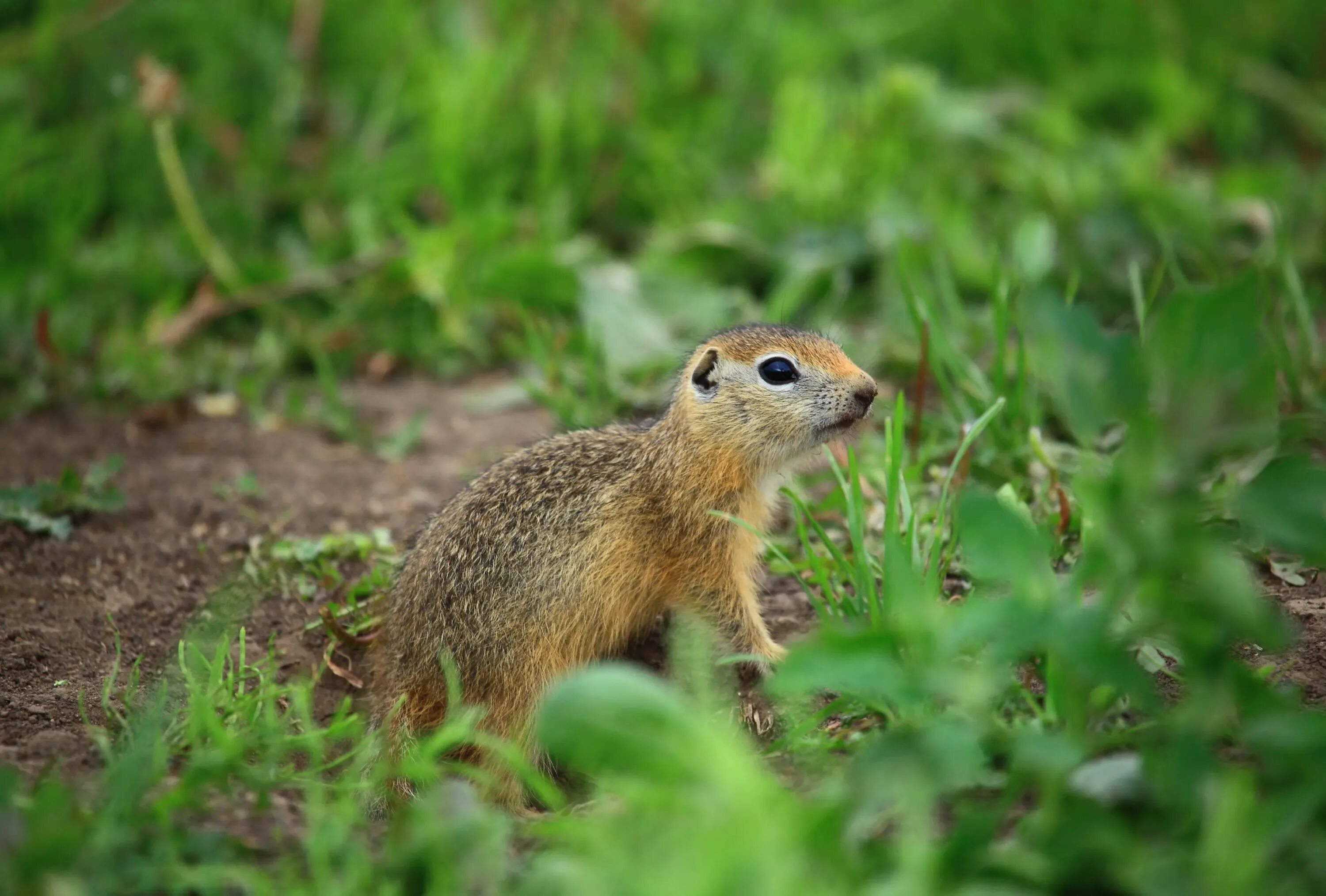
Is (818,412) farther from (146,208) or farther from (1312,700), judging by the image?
(146,208)

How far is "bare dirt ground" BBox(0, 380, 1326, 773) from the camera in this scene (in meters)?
3.36

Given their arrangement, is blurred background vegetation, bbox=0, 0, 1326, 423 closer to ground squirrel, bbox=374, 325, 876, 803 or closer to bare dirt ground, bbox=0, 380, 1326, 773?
bare dirt ground, bbox=0, 380, 1326, 773

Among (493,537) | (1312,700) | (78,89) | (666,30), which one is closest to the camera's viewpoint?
(1312,700)

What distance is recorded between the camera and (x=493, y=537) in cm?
362

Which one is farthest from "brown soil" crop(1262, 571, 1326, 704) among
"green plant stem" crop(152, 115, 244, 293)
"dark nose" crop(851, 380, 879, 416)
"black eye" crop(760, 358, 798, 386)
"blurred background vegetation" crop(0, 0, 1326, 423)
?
Answer: "green plant stem" crop(152, 115, 244, 293)

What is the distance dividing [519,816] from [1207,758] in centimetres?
164

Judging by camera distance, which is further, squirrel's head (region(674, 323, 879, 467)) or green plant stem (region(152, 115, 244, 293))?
green plant stem (region(152, 115, 244, 293))

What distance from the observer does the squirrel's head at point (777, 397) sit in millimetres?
3918

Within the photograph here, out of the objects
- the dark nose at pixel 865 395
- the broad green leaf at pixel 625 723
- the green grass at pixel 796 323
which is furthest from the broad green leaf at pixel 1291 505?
the dark nose at pixel 865 395

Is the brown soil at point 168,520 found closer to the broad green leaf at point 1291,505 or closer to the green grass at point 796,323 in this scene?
the green grass at point 796,323

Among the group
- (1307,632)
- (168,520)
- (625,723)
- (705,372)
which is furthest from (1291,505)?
(168,520)

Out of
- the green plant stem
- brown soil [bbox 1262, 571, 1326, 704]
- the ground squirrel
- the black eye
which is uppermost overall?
the green plant stem

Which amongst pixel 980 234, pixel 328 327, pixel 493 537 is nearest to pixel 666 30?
pixel 980 234

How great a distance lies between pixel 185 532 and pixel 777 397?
6.77 feet
